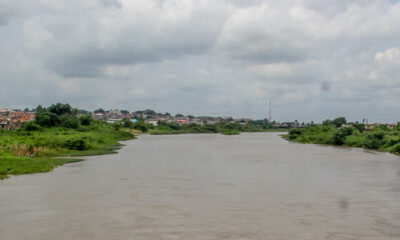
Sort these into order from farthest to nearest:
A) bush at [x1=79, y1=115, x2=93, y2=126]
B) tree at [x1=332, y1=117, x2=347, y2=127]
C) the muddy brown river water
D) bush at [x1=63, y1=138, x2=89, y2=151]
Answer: tree at [x1=332, y1=117, x2=347, y2=127], bush at [x1=79, y1=115, x2=93, y2=126], bush at [x1=63, y1=138, x2=89, y2=151], the muddy brown river water

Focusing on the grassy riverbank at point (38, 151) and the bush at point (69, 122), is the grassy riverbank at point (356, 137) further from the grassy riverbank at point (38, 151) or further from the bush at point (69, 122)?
the bush at point (69, 122)

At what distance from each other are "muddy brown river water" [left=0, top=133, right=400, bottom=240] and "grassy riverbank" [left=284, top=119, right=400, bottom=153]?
48.0 feet

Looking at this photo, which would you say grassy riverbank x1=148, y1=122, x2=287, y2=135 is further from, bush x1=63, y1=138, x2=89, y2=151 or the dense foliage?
bush x1=63, y1=138, x2=89, y2=151

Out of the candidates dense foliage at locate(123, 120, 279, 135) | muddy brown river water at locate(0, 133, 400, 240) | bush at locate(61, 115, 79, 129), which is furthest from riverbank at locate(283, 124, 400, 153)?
dense foliage at locate(123, 120, 279, 135)

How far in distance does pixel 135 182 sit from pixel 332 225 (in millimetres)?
8084

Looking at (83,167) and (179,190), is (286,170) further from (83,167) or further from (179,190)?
(83,167)

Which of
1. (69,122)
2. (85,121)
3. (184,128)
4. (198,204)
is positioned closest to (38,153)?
(198,204)

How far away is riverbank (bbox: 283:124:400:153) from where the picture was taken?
33.1 m

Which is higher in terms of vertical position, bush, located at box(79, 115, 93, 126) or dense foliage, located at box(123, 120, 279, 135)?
bush, located at box(79, 115, 93, 126)

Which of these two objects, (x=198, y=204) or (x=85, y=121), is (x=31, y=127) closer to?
(x=85, y=121)

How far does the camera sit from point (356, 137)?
39.5m

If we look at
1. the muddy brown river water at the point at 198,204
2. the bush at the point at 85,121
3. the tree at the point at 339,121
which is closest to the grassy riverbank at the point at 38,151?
the muddy brown river water at the point at 198,204

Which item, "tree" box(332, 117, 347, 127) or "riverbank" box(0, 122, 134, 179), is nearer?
"riverbank" box(0, 122, 134, 179)

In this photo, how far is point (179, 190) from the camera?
14.1 meters
